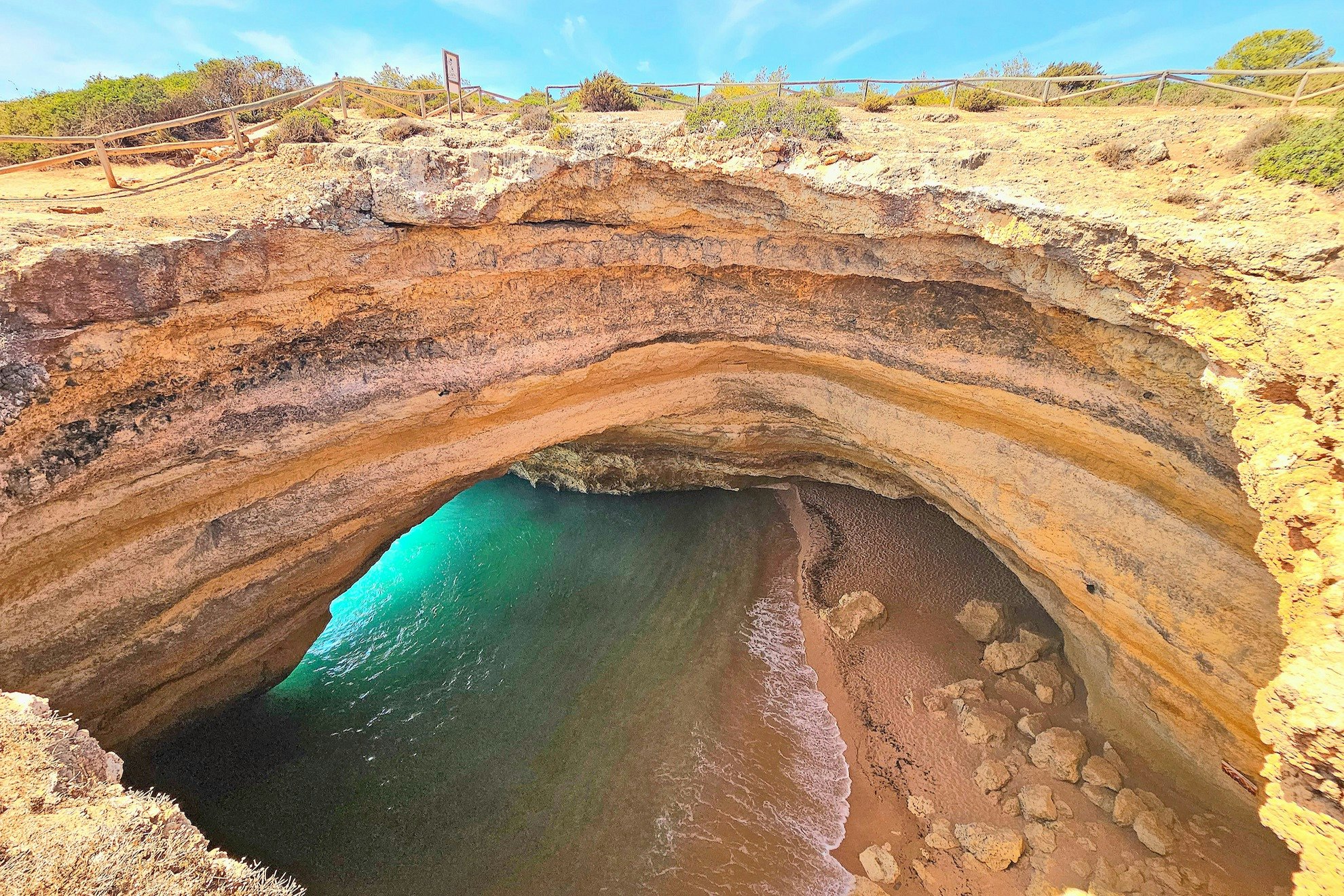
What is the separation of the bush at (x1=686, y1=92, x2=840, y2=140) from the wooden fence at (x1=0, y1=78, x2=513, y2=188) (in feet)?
11.9

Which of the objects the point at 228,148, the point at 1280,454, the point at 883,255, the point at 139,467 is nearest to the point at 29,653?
the point at 139,467

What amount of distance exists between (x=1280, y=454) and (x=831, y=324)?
4953 mm

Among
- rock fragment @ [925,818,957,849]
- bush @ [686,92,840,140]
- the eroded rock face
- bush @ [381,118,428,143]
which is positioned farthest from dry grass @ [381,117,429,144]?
rock fragment @ [925,818,957,849]

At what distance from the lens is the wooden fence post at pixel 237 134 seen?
650 centimetres

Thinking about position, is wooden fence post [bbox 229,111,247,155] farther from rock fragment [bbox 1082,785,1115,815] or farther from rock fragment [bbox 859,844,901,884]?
rock fragment [bbox 1082,785,1115,815]

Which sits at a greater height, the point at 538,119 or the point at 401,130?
the point at 538,119

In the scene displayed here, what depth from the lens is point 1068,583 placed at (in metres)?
6.84

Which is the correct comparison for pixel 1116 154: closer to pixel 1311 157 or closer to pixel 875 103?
pixel 1311 157

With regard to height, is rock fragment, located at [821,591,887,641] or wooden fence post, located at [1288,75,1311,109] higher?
wooden fence post, located at [1288,75,1311,109]

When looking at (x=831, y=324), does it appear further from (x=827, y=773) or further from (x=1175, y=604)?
(x=827, y=773)

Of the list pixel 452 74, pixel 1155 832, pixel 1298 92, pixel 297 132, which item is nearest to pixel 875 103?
pixel 1298 92

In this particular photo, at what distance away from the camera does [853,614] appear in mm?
10023

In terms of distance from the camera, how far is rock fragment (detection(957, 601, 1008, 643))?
9.41 metres

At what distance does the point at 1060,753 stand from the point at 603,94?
1246 centimetres
